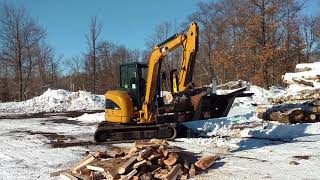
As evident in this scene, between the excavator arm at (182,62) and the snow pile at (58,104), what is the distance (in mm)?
20191

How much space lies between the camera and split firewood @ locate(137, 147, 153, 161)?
8828 millimetres

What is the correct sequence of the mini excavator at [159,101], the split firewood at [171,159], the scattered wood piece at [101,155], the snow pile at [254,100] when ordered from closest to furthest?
the split firewood at [171,159], the scattered wood piece at [101,155], the mini excavator at [159,101], the snow pile at [254,100]

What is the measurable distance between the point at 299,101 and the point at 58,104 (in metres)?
21.9

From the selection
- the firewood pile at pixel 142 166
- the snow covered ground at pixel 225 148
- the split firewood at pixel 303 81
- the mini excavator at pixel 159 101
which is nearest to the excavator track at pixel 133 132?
the mini excavator at pixel 159 101

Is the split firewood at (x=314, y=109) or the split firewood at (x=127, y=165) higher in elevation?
the split firewood at (x=314, y=109)

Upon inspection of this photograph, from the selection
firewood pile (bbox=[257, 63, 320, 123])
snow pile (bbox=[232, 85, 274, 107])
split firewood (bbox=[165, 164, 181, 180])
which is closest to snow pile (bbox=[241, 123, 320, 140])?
firewood pile (bbox=[257, 63, 320, 123])

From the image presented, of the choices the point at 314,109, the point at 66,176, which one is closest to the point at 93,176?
the point at 66,176

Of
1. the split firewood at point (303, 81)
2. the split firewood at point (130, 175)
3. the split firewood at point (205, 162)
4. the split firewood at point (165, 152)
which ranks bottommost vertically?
the split firewood at point (130, 175)

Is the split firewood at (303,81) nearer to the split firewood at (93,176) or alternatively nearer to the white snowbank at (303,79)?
the white snowbank at (303,79)

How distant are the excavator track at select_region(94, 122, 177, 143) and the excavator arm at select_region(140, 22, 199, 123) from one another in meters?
0.30

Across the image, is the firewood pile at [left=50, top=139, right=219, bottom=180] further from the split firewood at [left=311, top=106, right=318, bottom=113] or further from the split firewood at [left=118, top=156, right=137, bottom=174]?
the split firewood at [left=311, top=106, right=318, bottom=113]

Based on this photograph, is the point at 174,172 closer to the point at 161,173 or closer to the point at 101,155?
the point at 161,173

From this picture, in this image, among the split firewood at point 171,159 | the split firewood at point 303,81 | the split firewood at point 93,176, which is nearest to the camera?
the split firewood at point 93,176

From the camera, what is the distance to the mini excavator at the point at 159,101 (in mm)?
12797
